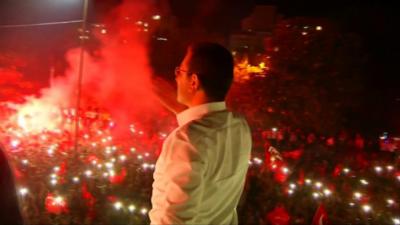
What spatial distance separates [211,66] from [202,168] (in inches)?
18.0

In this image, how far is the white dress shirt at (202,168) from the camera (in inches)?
72.1

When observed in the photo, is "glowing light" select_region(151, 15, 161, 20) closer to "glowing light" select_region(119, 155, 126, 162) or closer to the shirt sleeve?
"glowing light" select_region(119, 155, 126, 162)

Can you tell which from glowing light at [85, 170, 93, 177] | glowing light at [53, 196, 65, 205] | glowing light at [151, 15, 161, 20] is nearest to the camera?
glowing light at [53, 196, 65, 205]

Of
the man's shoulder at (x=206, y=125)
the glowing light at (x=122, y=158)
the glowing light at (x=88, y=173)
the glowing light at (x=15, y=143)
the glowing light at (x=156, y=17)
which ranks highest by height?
the man's shoulder at (x=206, y=125)

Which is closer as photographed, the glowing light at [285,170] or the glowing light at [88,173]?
the glowing light at [88,173]

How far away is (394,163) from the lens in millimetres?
6598

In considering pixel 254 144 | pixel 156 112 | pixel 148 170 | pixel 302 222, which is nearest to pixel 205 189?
pixel 302 222

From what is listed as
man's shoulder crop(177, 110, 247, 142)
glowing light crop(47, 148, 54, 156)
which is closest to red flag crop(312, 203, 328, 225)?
man's shoulder crop(177, 110, 247, 142)

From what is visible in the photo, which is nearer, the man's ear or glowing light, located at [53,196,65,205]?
the man's ear

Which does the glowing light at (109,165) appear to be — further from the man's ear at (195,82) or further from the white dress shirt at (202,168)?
the man's ear at (195,82)

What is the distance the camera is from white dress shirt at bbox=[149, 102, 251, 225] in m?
1.83

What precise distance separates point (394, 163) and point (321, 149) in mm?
1374

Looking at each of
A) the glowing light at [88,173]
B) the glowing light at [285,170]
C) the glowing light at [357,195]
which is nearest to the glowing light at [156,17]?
the glowing light at [285,170]

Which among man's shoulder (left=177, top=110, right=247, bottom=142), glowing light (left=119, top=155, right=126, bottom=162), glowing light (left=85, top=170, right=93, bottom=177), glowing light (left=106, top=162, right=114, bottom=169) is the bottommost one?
glowing light (left=119, top=155, right=126, bottom=162)
